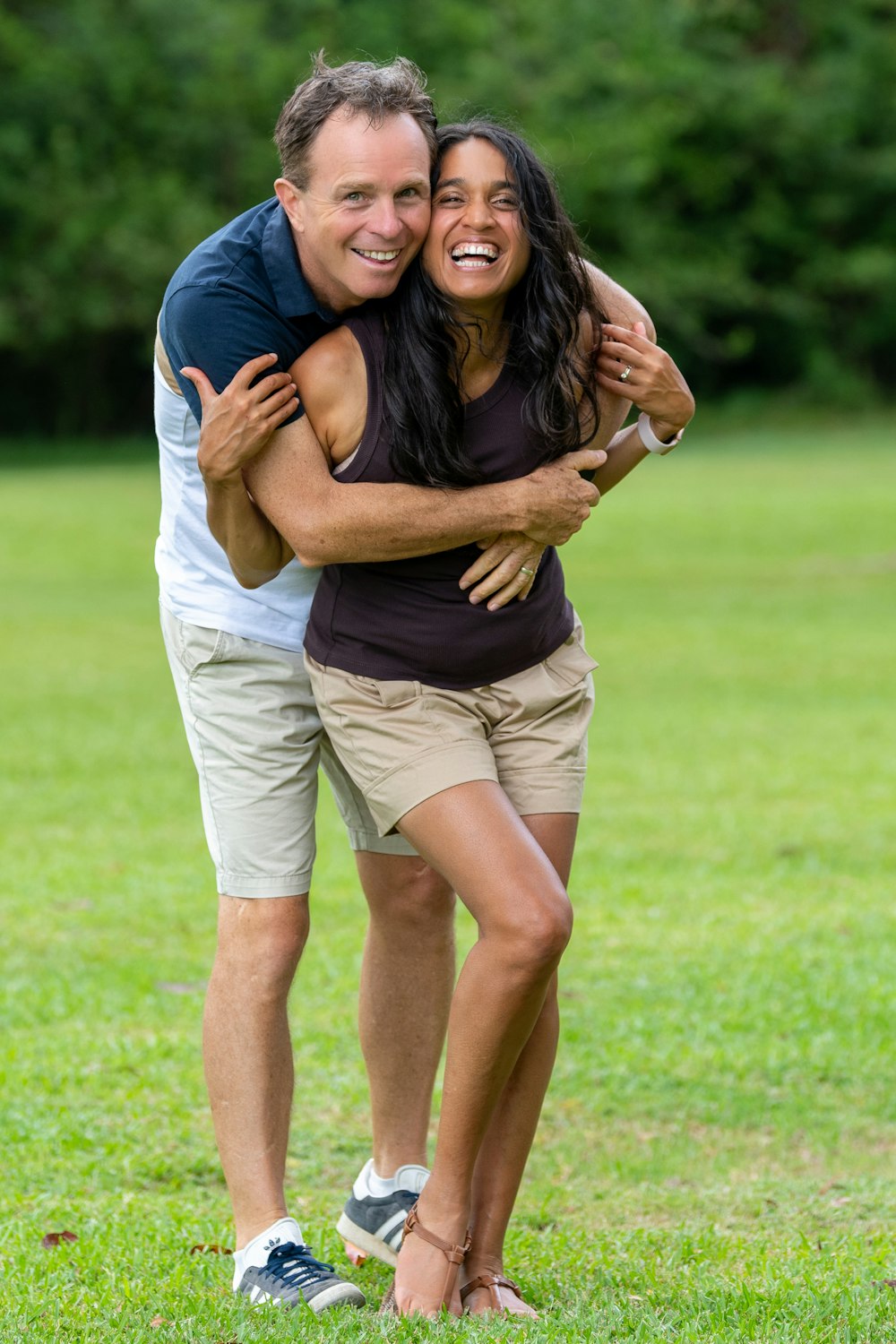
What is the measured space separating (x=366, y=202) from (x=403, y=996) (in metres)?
1.66

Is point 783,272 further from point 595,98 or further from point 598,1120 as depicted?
point 598,1120

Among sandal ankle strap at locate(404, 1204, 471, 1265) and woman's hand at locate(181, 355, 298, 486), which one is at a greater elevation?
woman's hand at locate(181, 355, 298, 486)

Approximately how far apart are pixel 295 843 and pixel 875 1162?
6.25 ft

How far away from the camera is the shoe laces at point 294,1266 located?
3.31 m

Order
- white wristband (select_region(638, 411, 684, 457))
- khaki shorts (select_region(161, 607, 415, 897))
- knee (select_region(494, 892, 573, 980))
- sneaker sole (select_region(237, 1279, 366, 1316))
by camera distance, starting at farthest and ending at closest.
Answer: white wristband (select_region(638, 411, 684, 457)) < khaki shorts (select_region(161, 607, 415, 897)) < sneaker sole (select_region(237, 1279, 366, 1316)) < knee (select_region(494, 892, 573, 980))

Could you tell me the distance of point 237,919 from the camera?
3.56 metres

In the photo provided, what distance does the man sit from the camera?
10.8 feet

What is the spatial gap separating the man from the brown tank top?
0.22ft

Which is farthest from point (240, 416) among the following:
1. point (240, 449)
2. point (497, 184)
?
point (497, 184)

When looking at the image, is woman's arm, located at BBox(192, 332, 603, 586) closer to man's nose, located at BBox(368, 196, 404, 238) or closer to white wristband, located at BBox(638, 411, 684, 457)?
man's nose, located at BBox(368, 196, 404, 238)

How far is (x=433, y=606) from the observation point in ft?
11.1

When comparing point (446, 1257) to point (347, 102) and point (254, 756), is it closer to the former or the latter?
point (254, 756)

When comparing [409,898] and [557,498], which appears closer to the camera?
[557,498]

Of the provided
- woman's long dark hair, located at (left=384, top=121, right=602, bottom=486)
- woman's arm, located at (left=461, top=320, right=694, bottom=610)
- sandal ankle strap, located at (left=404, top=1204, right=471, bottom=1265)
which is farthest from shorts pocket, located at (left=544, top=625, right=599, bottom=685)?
sandal ankle strap, located at (left=404, top=1204, right=471, bottom=1265)
